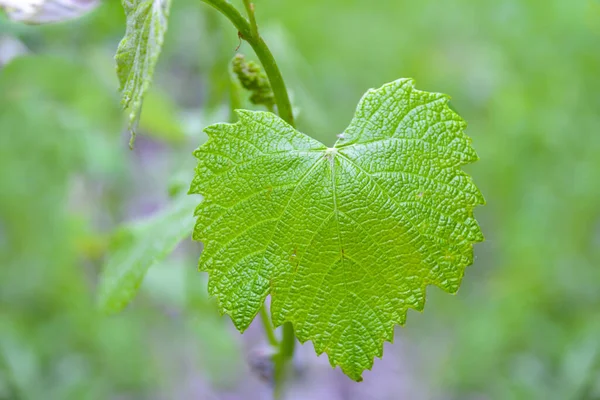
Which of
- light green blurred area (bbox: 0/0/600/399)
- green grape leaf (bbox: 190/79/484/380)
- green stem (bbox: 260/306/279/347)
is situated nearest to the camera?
A: green grape leaf (bbox: 190/79/484/380)

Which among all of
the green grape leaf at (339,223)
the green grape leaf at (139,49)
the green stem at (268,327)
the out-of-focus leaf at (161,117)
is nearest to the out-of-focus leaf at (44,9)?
the green grape leaf at (139,49)

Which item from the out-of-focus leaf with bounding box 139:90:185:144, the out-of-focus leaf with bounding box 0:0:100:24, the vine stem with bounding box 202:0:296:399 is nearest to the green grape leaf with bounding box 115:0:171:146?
the vine stem with bounding box 202:0:296:399

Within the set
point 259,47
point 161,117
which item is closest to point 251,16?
point 259,47

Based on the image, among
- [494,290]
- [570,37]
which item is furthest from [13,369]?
[570,37]

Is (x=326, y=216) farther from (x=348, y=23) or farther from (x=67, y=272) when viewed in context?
(x=348, y=23)

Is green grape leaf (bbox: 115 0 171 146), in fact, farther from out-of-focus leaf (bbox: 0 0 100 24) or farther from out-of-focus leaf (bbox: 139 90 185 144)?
out-of-focus leaf (bbox: 139 90 185 144)
